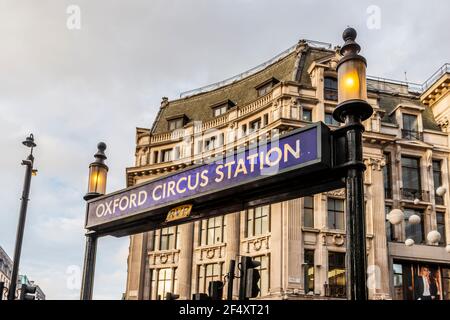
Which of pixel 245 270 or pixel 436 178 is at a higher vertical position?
pixel 436 178

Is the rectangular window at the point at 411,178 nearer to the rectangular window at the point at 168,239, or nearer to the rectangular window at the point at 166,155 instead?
the rectangular window at the point at 168,239

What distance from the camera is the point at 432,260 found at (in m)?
35.4

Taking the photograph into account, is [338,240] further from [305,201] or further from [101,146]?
[101,146]

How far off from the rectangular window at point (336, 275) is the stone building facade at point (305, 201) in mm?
61

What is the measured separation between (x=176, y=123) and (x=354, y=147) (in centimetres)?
4023

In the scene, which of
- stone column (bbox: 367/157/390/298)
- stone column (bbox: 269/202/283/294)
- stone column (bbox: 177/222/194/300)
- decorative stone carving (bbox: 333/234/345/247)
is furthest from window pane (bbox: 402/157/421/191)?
stone column (bbox: 177/222/194/300)

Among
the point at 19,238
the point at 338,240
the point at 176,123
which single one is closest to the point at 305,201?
the point at 338,240

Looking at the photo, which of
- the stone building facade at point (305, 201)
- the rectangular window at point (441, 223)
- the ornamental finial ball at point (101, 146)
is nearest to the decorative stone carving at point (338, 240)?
the stone building facade at point (305, 201)

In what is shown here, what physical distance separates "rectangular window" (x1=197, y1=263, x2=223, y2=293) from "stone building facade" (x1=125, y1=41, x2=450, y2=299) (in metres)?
0.07

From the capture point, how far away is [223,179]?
22.0 ft

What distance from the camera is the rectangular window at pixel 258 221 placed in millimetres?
35094

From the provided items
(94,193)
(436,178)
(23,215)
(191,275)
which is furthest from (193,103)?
(94,193)
